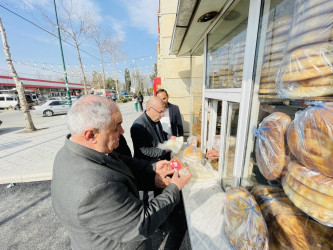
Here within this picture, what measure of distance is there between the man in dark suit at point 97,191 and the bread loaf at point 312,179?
2.78 ft

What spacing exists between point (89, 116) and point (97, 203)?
1.79 feet

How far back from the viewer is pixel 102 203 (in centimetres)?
A: 89

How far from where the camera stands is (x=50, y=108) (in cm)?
1503

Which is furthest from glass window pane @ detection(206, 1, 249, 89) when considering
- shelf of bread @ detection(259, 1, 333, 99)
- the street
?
the street

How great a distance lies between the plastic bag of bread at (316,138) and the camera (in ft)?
2.09

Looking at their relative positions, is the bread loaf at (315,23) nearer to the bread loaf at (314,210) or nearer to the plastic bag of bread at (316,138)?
the plastic bag of bread at (316,138)

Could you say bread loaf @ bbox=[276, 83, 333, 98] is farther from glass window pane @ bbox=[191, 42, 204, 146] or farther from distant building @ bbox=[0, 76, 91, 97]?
distant building @ bbox=[0, 76, 91, 97]

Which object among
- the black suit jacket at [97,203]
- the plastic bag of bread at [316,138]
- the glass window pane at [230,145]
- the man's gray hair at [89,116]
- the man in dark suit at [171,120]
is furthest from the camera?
the man in dark suit at [171,120]

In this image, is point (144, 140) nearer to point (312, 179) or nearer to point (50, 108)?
point (312, 179)

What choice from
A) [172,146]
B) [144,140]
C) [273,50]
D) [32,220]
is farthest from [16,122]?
[273,50]

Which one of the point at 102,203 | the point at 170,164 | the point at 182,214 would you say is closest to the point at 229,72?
the point at 170,164

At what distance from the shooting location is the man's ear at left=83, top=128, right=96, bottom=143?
102 centimetres

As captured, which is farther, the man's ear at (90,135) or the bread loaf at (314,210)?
the man's ear at (90,135)

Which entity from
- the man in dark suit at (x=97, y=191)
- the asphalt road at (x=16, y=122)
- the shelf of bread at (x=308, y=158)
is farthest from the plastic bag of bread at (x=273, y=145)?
the asphalt road at (x=16, y=122)
